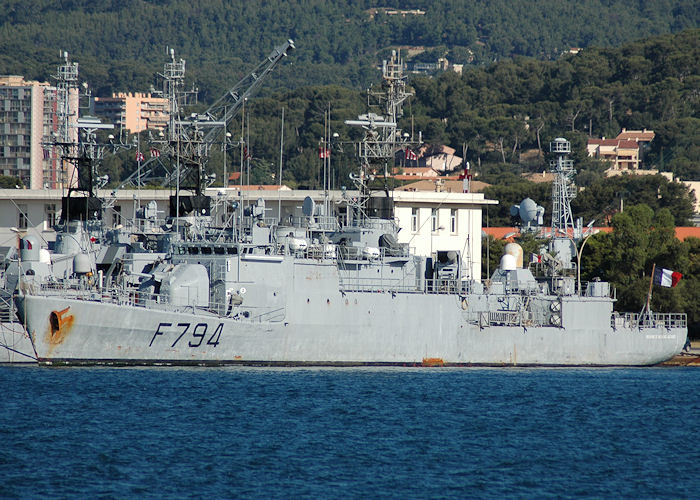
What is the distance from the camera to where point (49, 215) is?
57406mm

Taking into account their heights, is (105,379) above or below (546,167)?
below

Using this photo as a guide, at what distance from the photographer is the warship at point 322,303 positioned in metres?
33.4

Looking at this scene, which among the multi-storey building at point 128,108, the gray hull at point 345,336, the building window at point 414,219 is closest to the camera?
the gray hull at point 345,336

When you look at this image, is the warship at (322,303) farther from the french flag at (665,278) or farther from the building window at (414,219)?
the building window at (414,219)

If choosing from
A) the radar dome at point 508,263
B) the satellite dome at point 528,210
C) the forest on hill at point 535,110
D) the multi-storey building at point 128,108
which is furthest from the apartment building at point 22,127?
the radar dome at point 508,263

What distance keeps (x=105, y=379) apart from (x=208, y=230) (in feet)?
20.6

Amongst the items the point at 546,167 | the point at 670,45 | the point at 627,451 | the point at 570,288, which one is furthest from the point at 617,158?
the point at 627,451

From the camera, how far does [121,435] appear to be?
25.5 meters

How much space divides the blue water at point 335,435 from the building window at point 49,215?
24.1 meters

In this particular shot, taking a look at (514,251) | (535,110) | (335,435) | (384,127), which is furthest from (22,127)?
(335,435)

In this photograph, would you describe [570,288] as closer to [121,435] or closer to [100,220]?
[100,220]

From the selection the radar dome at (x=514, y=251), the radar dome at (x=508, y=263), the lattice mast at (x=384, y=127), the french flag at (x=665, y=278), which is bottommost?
the french flag at (x=665, y=278)

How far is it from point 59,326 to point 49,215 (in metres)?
25.8

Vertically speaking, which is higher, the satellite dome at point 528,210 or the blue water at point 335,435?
the satellite dome at point 528,210
